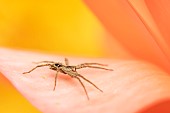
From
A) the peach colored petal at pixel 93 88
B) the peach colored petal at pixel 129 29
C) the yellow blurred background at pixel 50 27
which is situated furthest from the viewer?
the yellow blurred background at pixel 50 27

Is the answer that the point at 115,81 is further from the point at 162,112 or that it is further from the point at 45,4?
the point at 45,4

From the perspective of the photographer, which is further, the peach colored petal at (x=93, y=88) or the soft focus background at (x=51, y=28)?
the soft focus background at (x=51, y=28)

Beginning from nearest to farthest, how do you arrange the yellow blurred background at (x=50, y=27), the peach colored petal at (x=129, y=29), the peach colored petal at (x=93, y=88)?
the peach colored petal at (x=93, y=88) < the peach colored petal at (x=129, y=29) < the yellow blurred background at (x=50, y=27)

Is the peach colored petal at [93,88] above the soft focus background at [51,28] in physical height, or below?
below

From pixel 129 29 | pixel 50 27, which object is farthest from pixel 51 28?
pixel 129 29

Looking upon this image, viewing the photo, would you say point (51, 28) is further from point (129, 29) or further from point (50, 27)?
point (129, 29)

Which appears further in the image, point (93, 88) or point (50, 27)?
point (50, 27)
